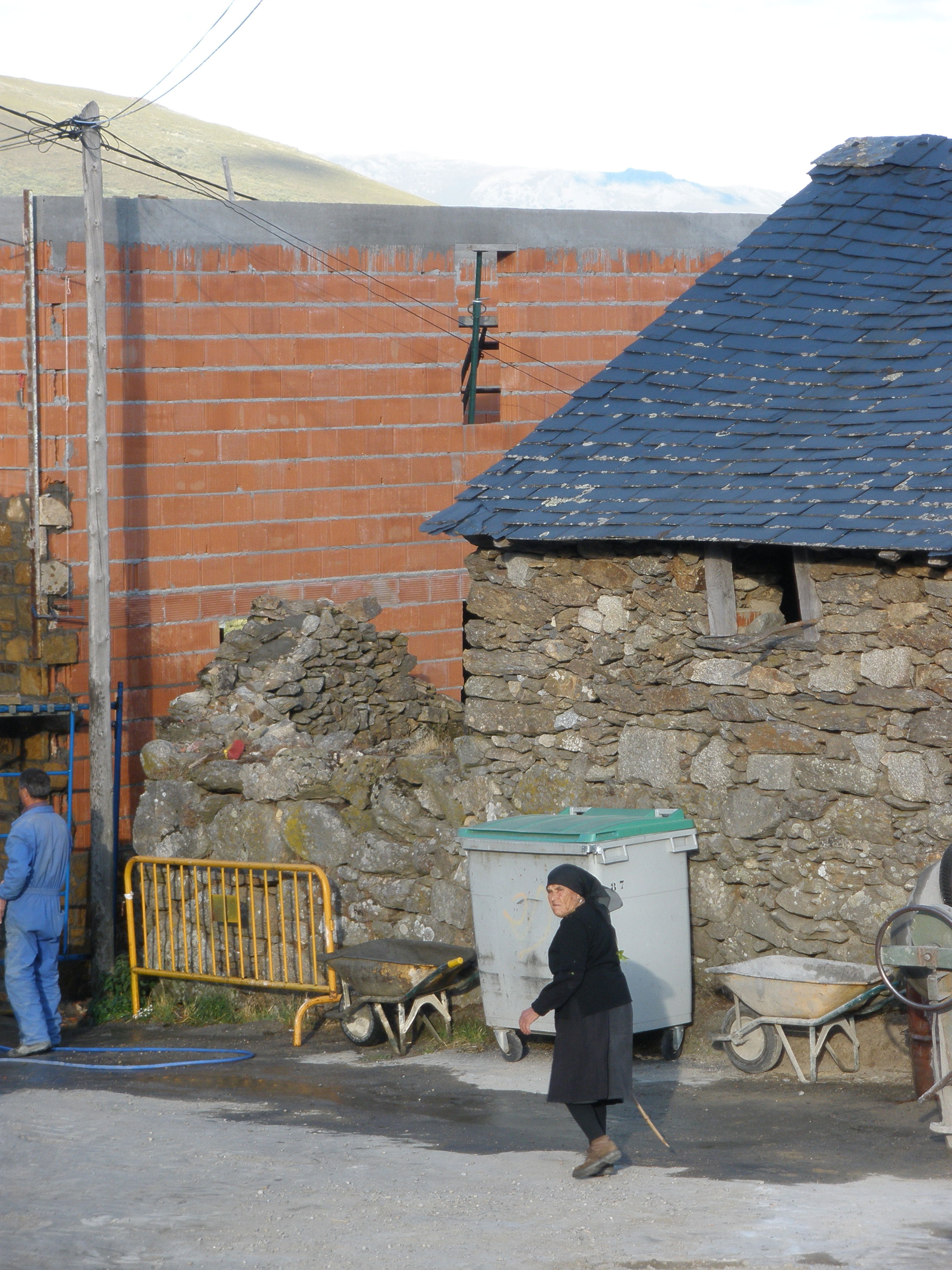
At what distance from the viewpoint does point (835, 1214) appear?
5273 mm

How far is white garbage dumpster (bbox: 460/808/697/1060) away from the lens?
756 centimetres

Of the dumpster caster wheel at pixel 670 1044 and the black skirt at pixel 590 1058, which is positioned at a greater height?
the black skirt at pixel 590 1058

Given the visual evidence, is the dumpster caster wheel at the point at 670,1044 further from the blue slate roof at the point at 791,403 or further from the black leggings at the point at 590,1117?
the blue slate roof at the point at 791,403

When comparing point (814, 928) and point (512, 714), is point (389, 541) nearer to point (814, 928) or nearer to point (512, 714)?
point (512, 714)

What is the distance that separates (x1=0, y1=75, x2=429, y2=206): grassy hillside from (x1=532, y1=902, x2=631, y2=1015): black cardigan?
5969cm

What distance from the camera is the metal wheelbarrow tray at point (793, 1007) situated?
7.05 m

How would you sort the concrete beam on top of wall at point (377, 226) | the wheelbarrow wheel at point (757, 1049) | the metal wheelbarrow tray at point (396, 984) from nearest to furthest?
the wheelbarrow wheel at point (757, 1049) → the metal wheelbarrow tray at point (396, 984) → the concrete beam on top of wall at point (377, 226)

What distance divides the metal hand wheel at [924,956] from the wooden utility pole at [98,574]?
18.6ft

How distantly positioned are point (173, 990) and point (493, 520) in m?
3.83

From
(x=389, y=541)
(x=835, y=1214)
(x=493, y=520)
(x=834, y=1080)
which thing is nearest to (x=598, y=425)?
(x=493, y=520)

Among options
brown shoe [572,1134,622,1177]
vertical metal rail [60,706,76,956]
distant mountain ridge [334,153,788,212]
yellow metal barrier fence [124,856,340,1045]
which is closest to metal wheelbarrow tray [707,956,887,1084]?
brown shoe [572,1134,622,1177]

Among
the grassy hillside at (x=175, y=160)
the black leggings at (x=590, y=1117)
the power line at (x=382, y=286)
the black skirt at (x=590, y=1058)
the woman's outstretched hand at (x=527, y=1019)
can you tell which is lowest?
the black leggings at (x=590, y=1117)

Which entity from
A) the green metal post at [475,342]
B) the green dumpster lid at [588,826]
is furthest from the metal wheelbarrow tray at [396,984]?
the green metal post at [475,342]

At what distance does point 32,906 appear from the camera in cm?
863
